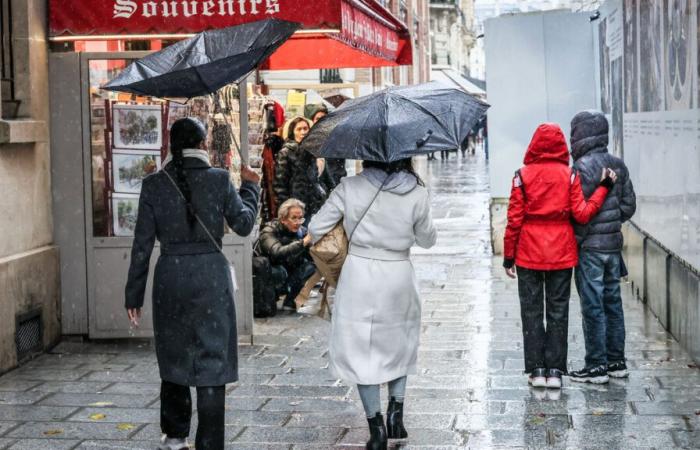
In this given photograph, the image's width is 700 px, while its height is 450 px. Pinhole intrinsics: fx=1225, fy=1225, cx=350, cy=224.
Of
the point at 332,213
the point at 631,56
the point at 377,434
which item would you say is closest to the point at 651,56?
the point at 631,56

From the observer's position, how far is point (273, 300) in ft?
35.8

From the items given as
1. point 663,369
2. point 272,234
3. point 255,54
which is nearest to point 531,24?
point 272,234

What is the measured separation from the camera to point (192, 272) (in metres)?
6.07

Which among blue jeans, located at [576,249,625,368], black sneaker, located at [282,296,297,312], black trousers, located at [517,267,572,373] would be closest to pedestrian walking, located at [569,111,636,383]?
blue jeans, located at [576,249,625,368]

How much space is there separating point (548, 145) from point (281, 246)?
402 cm

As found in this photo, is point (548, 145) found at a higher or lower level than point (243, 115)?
lower

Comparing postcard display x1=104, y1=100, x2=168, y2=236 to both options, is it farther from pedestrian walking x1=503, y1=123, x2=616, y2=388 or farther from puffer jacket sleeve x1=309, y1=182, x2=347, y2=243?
puffer jacket sleeve x1=309, y1=182, x2=347, y2=243

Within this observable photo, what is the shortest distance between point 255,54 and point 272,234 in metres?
4.63

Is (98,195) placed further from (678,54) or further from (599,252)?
(678,54)

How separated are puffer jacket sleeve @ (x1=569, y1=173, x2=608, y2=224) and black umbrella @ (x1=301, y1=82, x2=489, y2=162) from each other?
114cm

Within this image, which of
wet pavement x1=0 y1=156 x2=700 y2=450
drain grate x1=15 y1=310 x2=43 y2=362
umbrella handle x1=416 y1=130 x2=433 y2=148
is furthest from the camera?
drain grate x1=15 y1=310 x2=43 y2=362

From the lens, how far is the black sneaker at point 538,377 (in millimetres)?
7848

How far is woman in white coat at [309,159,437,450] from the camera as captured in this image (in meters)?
6.49

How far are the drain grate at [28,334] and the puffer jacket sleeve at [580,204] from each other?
13.4 feet
